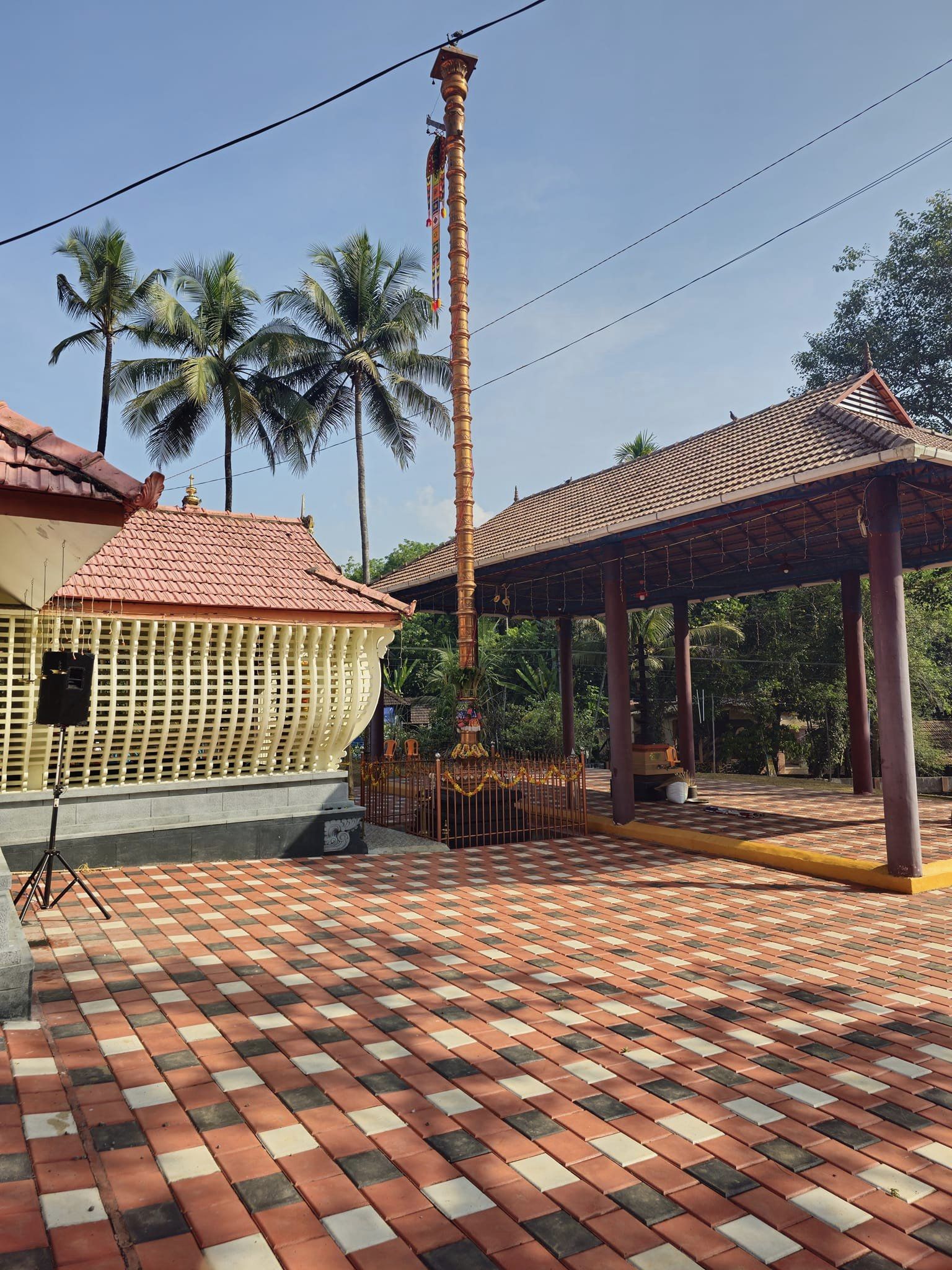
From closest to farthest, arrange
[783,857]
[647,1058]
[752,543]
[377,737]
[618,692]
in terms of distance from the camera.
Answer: [647,1058]
[783,857]
[618,692]
[752,543]
[377,737]

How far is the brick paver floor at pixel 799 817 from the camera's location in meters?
9.98

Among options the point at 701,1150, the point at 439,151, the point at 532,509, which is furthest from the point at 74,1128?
the point at 439,151

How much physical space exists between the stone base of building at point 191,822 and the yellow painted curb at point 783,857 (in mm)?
3776

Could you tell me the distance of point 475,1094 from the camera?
12.0 feet

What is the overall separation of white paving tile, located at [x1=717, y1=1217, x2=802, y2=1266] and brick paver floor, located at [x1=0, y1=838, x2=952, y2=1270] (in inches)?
0.5

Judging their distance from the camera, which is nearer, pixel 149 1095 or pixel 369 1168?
pixel 369 1168

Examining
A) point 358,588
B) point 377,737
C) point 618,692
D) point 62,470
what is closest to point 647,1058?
point 62,470

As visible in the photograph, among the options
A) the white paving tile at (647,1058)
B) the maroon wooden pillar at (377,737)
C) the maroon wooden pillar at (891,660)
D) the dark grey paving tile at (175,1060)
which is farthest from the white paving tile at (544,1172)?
the maroon wooden pillar at (377,737)

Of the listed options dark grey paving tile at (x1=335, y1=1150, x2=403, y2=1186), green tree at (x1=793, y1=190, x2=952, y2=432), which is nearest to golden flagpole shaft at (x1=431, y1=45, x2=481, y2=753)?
dark grey paving tile at (x1=335, y1=1150, x2=403, y2=1186)

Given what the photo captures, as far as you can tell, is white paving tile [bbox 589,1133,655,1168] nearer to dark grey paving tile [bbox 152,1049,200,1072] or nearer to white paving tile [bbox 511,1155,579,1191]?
white paving tile [bbox 511,1155,579,1191]

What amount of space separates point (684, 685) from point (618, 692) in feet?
18.4

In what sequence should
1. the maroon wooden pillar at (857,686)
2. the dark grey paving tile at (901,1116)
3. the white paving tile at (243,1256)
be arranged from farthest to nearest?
the maroon wooden pillar at (857,686)
the dark grey paving tile at (901,1116)
the white paving tile at (243,1256)

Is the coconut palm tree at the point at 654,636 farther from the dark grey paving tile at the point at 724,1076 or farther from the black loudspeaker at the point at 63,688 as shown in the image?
the dark grey paving tile at the point at 724,1076

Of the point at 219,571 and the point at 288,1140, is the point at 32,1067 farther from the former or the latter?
the point at 219,571
